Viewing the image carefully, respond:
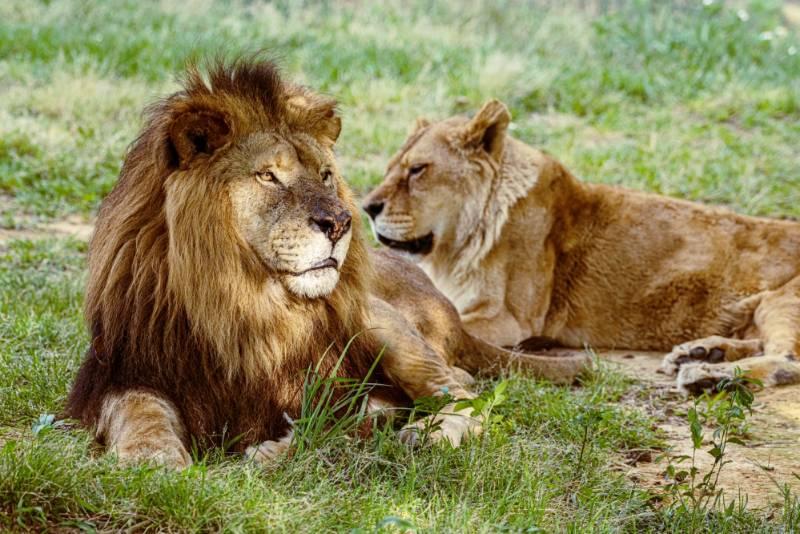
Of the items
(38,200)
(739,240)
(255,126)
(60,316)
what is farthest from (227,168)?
(38,200)

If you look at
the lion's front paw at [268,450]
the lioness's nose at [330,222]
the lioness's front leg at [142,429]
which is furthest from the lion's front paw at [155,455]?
the lioness's nose at [330,222]

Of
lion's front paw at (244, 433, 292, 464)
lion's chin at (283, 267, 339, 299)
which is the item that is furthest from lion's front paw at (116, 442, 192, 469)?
lion's chin at (283, 267, 339, 299)

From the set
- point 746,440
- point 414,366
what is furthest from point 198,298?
point 746,440

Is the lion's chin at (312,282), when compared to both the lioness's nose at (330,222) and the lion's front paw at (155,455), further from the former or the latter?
the lion's front paw at (155,455)

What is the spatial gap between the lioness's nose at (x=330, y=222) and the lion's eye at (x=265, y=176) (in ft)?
0.67

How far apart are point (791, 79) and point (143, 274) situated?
995 cm

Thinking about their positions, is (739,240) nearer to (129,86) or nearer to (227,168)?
(227,168)

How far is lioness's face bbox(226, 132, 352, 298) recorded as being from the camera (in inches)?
146

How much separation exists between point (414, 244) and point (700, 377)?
1925 millimetres

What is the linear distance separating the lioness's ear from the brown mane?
2.73 metres

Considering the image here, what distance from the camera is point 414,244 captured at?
6.64 metres

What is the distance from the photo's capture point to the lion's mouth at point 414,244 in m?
6.59

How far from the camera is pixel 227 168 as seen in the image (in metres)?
3.77

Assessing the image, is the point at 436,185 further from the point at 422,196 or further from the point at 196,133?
the point at 196,133
